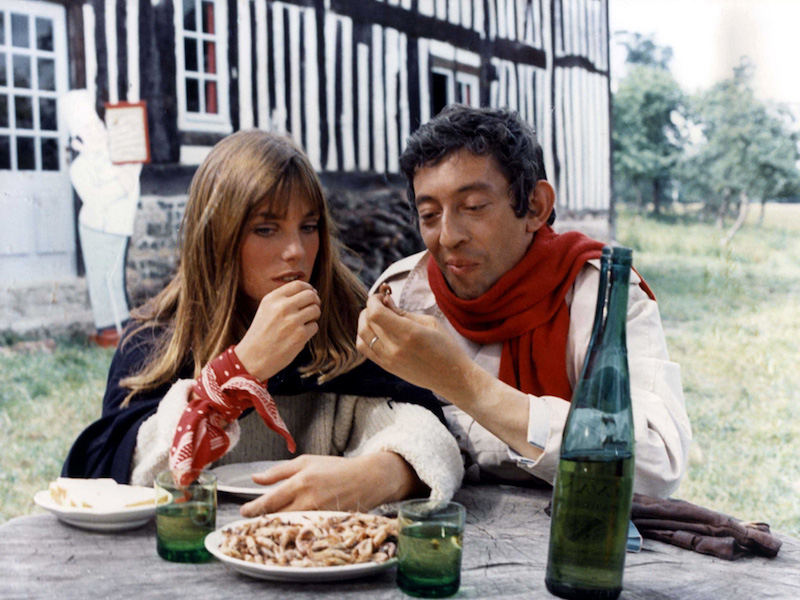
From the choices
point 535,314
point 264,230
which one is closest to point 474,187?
point 535,314

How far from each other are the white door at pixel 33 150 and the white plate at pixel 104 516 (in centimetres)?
223

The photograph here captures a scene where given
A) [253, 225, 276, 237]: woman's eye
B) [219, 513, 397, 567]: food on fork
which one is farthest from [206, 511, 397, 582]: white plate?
[253, 225, 276, 237]: woman's eye

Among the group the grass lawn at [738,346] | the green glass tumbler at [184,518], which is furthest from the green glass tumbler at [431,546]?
the grass lawn at [738,346]

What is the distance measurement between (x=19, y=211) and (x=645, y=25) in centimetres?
316

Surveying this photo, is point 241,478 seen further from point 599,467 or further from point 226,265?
point 599,467

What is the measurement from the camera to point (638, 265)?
4785 mm

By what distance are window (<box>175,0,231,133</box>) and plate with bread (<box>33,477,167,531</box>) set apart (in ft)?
8.59

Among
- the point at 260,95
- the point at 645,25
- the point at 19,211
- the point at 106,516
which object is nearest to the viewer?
the point at 106,516

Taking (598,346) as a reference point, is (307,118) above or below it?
above

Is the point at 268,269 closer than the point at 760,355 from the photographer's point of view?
Yes

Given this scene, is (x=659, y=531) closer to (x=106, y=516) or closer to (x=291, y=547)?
(x=291, y=547)

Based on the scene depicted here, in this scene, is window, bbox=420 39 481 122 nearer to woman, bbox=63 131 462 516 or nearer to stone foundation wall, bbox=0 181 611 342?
stone foundation wall, bbox=0 181 611 342

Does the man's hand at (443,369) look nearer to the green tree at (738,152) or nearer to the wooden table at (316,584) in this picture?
the wooden table at (316,584)

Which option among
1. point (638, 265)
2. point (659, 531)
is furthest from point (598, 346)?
point (638, 265)
